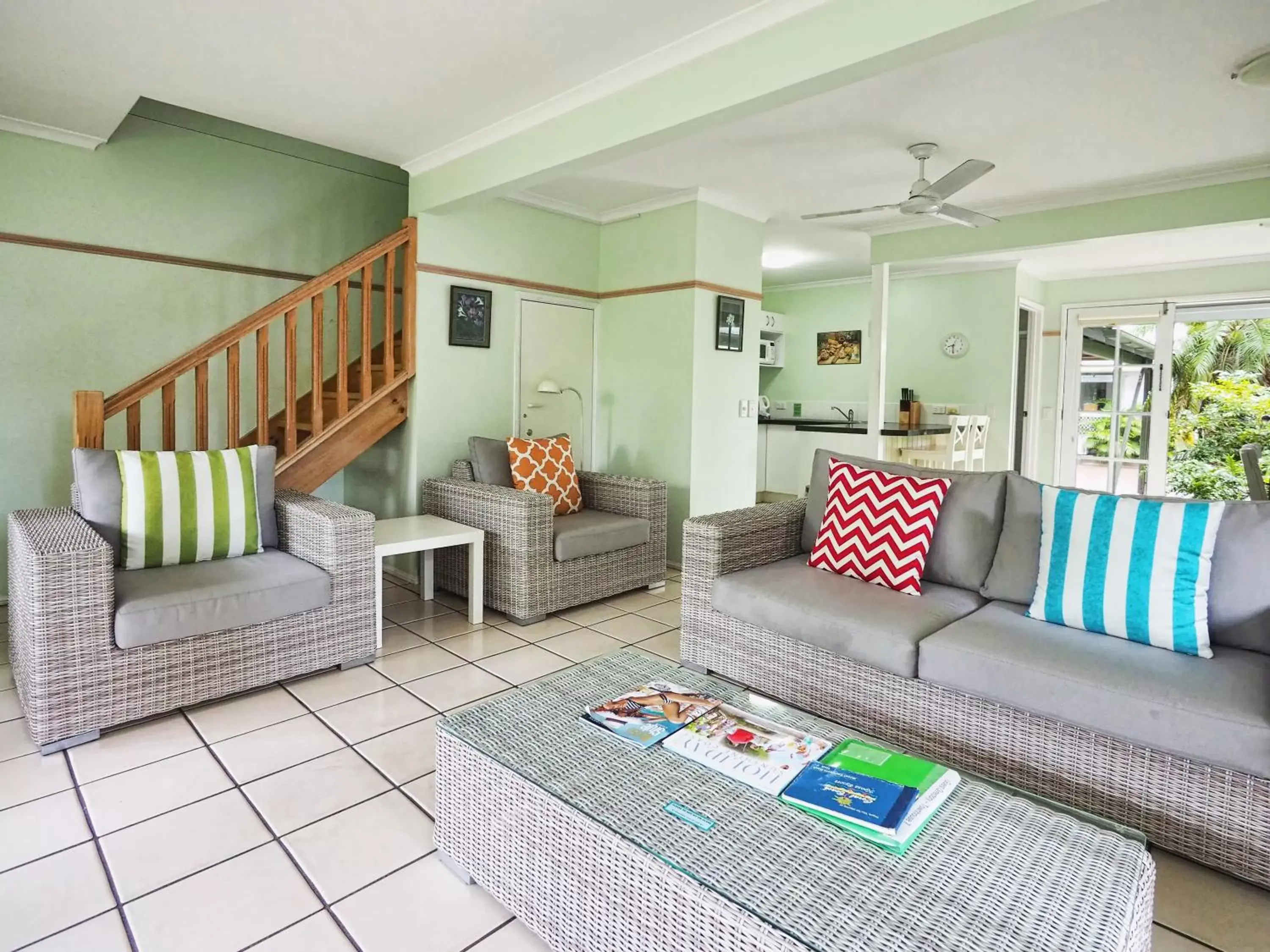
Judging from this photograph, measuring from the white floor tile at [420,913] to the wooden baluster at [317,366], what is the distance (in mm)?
2593

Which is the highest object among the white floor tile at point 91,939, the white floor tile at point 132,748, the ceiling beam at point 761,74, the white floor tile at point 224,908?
the ceiling beam at point 761,74

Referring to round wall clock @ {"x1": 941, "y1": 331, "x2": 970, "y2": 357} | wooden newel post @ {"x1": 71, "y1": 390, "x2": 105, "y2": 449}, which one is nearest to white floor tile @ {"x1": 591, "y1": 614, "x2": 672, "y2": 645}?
wooden newel post @ {"x1": 71, "y1": 390, "x2": 105, "y2": 449}

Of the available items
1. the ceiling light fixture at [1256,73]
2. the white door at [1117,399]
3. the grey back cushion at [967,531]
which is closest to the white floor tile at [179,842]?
the grey back cushion at [967,531]

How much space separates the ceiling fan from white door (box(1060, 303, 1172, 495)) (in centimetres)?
336

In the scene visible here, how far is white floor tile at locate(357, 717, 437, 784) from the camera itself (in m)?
2.21

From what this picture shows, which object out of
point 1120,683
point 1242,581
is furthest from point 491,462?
point 1242,581

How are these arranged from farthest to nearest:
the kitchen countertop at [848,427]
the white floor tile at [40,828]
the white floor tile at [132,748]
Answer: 1. the kitchen countertop at [848,427]
2. the white floor tile at [132,748]
3. the white floor tile at [40,828]

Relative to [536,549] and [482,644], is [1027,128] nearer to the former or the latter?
[536,549]

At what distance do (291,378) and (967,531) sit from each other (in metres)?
3.09

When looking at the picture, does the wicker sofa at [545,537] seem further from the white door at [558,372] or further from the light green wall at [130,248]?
the light green wall at [130,248]

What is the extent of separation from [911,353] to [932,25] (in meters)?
5.08

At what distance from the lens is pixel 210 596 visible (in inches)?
99.7

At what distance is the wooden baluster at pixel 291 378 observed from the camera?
361 centimetres

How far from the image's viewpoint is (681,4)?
2.42 meters
